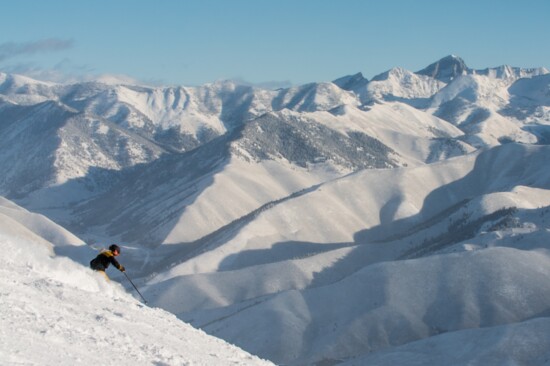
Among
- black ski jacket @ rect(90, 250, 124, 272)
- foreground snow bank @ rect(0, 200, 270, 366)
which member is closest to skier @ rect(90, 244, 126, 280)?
black ski jacket @ rect(90, 250, 124, 272)

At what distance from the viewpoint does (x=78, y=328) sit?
81.8ft

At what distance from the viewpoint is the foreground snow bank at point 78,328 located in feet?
72.2

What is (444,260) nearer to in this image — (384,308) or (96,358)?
(384,308)

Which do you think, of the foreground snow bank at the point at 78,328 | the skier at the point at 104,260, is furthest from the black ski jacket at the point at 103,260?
the foreground snow bank at the point at 78,328

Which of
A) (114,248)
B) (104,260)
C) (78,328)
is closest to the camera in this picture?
(78,328)

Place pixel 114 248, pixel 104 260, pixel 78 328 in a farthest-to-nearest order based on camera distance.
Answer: pixel 104 260 < pixel 114 248 < pixel 78 328

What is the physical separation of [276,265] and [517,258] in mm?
69859

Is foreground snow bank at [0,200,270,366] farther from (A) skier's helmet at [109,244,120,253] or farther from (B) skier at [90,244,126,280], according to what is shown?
(A) skier's helmet at [109,244,120,253]

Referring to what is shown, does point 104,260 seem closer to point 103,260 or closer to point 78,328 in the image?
point 103,260

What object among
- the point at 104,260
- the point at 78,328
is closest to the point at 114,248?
the point at 104,260

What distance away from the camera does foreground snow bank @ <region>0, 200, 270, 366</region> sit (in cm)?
2200

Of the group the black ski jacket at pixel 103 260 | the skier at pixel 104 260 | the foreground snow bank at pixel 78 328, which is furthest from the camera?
the black ski jacket at pixel 103 260

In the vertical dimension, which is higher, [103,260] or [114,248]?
[114,248]

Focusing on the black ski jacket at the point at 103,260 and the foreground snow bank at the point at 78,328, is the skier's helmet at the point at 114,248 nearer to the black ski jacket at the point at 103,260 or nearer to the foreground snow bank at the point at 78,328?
the black ski jacket at the point at 103,260
